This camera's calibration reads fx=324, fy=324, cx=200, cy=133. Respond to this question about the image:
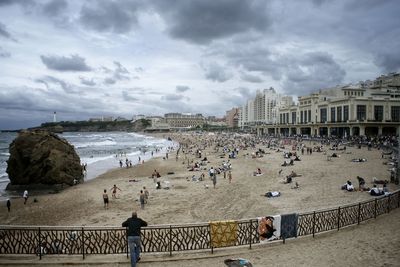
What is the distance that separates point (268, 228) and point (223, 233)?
1616 millimetres

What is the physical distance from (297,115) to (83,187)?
300ft

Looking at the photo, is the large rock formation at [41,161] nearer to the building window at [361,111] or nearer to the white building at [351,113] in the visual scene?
the white building at [351,113]

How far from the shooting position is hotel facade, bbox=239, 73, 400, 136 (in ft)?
255

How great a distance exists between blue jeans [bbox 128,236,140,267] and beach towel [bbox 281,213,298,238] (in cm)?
483

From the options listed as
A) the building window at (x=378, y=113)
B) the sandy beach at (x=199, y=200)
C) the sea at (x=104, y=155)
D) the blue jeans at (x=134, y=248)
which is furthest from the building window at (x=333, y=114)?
the blue jeans at (x=134, y=248)

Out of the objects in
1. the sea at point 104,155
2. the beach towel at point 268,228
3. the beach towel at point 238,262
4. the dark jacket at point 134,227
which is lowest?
the sea at point 104,155

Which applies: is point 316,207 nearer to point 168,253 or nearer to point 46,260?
point 168,253

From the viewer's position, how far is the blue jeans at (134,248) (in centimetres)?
870

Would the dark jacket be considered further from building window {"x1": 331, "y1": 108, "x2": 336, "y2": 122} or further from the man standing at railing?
building window {"x1": 331, "y1": 108, "x2": 336, "y2": 122}

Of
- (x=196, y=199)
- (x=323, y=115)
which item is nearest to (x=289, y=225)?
(x=196, y=199)

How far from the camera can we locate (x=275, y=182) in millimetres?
27562

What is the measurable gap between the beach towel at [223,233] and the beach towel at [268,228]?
0.95 m

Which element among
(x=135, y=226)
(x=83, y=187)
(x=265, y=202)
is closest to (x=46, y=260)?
(x=135, y=226)

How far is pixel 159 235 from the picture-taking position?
10070 mm
